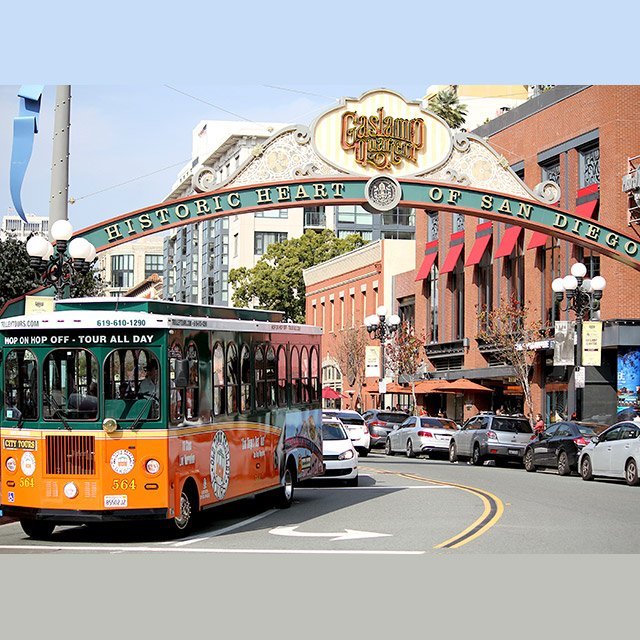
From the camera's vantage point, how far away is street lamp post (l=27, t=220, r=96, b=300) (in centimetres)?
2323

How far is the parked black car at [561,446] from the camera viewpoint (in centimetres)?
3161

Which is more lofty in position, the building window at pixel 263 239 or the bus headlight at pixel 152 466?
the building window at pixel 263 239

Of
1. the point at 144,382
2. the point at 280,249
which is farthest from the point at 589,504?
the point at 280,249

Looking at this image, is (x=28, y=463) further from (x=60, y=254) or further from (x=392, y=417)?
(x=392, y=417)

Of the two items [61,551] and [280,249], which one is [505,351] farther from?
[280,249]

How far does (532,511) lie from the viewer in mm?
20719

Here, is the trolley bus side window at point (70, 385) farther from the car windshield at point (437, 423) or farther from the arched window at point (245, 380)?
the car windshield at point (437, 423)

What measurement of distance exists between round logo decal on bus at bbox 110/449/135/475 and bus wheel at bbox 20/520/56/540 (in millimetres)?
1875

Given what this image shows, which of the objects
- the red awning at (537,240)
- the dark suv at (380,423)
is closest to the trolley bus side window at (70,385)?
the dark suv at (380,423)

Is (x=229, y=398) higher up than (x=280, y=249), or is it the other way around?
(x=280, y=249)

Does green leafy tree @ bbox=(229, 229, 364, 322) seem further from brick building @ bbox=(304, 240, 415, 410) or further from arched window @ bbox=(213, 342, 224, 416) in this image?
arched window @ bbox=(213, 342, 224, 416)

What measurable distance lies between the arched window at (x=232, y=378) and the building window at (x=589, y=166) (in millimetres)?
29593

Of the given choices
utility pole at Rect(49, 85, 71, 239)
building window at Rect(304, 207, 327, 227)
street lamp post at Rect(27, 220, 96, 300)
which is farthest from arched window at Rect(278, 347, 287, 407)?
building window at Rect(304, 207, 327, 227)

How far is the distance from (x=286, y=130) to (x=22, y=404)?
1816 cm
